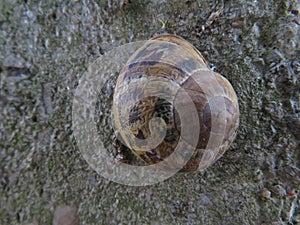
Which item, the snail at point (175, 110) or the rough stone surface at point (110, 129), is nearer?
A: the snail at point (175, 110)

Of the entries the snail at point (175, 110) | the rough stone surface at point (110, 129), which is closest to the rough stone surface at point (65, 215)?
the rough stone surface at point (110, 129)

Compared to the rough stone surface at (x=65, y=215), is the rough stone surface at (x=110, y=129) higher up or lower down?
higher up

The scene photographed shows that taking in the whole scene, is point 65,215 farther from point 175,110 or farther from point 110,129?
point 175,110

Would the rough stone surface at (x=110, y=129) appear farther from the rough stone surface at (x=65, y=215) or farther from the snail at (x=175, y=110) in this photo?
the snail at (x=175, y=110)

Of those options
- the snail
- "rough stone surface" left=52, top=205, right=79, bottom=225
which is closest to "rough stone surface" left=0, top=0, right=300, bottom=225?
"rough stone surface" left=52, top=205, right=79, bottom=225

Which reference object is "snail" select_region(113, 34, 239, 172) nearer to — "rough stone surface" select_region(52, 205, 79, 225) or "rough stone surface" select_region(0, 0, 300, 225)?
"rough stone surface" select_region(0, 0, 300, 225)
